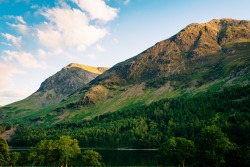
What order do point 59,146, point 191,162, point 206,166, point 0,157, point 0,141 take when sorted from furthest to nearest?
point 0,141 < point 0,157 < point 59,146 < point 191,162 < point 206,166

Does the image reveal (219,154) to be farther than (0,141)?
No

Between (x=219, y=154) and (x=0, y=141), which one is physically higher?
(x=0, y=141)

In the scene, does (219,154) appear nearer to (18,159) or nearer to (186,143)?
(186,143)

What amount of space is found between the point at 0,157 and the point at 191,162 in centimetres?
9757

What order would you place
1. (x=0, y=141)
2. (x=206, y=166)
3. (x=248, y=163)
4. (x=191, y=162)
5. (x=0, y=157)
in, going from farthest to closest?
(x=0, y=141) < (x=0, y=157) < (x=191, y=162) < (x=206, y=166) < (x=248, y=163)

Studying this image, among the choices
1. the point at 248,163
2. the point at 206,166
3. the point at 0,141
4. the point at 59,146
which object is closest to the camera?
the point at 248,163

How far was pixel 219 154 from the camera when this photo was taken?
11619cm

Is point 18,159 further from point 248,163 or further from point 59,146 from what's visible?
point 248,163

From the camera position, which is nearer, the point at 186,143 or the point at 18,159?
the point at 186,143

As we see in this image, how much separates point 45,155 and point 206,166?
76243 millimetres

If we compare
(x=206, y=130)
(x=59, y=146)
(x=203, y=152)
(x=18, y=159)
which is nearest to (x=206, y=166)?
(x=203, y=152)

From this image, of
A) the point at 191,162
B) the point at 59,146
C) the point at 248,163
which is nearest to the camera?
the point at 248,163

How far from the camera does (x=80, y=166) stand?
162250 mm

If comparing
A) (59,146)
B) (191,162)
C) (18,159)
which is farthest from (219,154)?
(18,159)
